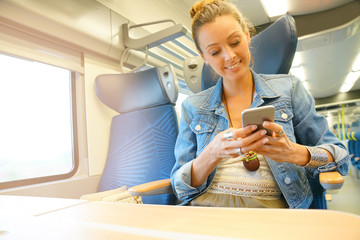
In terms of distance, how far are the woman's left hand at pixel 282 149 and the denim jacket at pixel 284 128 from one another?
0.09 meters

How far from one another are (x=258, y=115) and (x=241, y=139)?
15 cm

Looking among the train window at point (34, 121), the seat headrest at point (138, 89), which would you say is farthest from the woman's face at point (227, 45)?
the train window at point (34, 121)

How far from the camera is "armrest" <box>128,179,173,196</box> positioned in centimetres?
107

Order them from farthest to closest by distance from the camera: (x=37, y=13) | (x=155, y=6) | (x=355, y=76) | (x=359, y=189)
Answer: (x=355, y=76)
(x=359, y=189)
(x=155, y=6)
(x=37, y=13)

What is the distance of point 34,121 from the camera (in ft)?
5.82

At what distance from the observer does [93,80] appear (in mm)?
2100

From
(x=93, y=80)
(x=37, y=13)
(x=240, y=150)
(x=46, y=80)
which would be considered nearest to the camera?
(x=240, y=150)

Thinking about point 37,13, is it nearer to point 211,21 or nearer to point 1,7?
point 1,7

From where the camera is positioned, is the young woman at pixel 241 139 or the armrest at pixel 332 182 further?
the young woman at pixel 241 139

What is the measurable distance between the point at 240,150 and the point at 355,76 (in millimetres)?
11069

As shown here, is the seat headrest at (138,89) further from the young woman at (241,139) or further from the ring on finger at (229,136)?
the ring on finger at (229,136)

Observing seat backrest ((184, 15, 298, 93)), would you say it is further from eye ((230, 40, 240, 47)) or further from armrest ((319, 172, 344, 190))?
armrest ((319, 172, 344, 190))

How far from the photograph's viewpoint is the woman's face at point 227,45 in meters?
1.12

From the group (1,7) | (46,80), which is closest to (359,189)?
(46,80)
